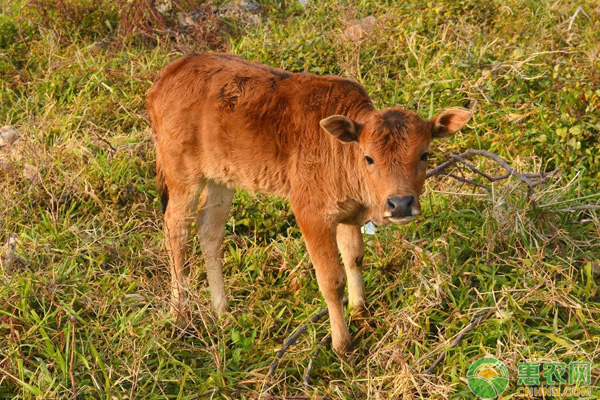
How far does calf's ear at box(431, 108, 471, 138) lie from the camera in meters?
4.83

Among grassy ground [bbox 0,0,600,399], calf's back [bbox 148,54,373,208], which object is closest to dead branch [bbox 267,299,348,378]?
grassy ground [bbox 0,0,600,399]

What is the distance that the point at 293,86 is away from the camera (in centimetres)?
533

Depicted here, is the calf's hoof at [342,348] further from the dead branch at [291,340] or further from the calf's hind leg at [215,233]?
the calf's hind leg at [215,233]

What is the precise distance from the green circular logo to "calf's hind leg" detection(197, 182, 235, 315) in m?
2.00

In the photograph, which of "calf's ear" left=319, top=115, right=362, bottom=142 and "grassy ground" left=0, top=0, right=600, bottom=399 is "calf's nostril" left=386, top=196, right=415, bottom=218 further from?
"grassy ground" left=0, top=0, right=600, bottom=399

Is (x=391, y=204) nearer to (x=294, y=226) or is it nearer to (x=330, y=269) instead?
(x=330, y=269)

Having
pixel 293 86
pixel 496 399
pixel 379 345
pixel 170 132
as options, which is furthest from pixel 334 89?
pixel 496 399

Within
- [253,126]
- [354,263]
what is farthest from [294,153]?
[354,263]

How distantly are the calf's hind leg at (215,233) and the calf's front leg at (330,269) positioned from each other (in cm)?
97

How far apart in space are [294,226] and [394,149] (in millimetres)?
1957

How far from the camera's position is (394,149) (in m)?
4.70

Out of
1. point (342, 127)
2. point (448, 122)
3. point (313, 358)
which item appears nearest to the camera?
point (342, 127)

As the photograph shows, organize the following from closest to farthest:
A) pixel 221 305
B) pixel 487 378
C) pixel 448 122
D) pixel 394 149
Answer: pixel 487 378 < pixel 394 149 < pixel 448 122 < pixel 221 305

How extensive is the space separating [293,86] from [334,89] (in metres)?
0.29
